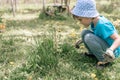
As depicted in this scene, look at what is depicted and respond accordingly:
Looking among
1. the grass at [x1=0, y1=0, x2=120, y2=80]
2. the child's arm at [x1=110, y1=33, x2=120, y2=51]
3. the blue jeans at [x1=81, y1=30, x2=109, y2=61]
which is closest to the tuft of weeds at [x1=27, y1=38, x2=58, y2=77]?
the grass at [x1=0, y1=0, x2=120, y2=80]

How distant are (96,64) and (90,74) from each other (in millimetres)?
375

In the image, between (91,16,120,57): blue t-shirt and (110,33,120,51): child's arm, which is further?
(91,16,120,57): blue t-shirt

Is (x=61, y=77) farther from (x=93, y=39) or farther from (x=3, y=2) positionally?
(x=3, y=2)

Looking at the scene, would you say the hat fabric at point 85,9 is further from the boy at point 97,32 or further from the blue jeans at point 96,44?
the blue jeans at point 96,44

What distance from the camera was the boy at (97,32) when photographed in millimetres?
3887

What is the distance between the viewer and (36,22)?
804cm

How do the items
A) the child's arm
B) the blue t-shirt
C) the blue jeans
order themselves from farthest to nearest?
the blue jeans
the blue t-shirt
the child's arm

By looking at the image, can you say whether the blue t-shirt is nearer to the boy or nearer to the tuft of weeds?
the boy

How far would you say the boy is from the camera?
389cm

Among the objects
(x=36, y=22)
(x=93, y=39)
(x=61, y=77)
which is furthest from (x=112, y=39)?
(x=36, y=22)

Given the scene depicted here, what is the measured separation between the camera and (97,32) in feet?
14.0

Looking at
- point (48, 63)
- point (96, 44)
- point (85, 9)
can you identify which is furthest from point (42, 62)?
point (85, 9)

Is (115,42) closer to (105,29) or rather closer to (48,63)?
(105,29)

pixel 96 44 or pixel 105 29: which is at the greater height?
pixel 105 29
